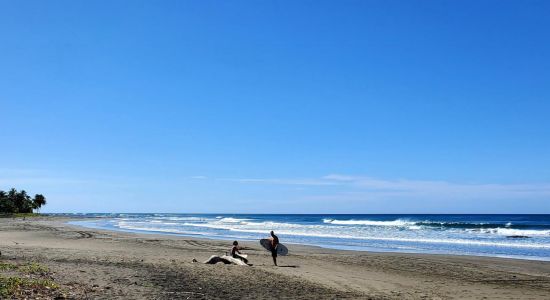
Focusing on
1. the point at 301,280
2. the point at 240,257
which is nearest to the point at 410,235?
the point at 240,257

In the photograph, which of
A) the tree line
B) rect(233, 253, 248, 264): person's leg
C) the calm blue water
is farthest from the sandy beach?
the tree line

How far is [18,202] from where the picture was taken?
385 feet

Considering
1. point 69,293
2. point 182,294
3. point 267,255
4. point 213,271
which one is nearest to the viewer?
point 69,293

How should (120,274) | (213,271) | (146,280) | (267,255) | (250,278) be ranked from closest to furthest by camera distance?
(146,280) → (120,274) → (250,278) → (213,271) → (267,255)

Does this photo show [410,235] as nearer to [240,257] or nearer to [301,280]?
[240,257]

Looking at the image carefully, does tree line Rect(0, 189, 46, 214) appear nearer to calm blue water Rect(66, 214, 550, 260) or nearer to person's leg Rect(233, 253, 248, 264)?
calm blue water Rect(66, 214, 550, 260)

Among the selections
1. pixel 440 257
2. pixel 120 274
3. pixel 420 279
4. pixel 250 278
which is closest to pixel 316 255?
pixel 440 257

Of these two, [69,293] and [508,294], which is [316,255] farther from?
[69,293]

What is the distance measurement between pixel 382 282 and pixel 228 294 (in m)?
5.81

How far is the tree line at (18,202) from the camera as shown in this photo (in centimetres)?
10550

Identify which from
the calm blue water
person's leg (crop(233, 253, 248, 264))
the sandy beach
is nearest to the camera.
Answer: the sandy beach

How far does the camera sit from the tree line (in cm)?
10550

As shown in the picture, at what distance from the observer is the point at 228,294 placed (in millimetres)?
10602

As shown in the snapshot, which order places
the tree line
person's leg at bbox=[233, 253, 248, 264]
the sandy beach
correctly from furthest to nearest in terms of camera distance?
the tree line → person's leg at bbox=[233, 253, 248, 264] → the sandy beach
